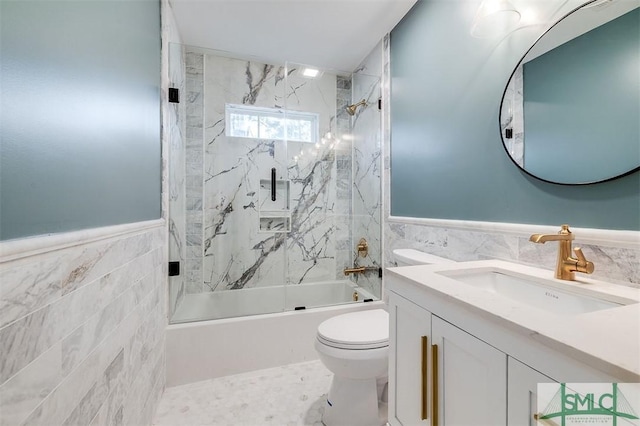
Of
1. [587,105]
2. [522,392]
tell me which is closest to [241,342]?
[522,392]

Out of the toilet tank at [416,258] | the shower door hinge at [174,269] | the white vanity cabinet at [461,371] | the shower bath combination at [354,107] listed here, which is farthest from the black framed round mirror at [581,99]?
the shower door hinge at [174,269]

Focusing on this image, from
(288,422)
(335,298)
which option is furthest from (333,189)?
(288,422)

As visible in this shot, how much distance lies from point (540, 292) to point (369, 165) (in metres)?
1.74

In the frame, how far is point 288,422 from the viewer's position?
1.34m

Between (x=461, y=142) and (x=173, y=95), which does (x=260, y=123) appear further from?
(x=461, y=142)

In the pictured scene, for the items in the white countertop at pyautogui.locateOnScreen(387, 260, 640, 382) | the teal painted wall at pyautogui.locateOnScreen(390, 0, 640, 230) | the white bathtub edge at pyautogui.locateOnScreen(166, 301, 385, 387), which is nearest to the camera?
the white countertop at pyautogui.locateOnScreen(387, 260, 640, 382)

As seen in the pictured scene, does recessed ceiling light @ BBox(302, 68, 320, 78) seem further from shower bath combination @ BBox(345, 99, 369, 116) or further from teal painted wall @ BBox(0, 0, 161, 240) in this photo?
teal painted wall @ BBox(0, 0, 161, 240)

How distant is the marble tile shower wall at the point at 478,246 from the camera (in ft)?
2.64

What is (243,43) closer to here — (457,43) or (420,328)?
(457,43)

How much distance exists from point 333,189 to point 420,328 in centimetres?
211

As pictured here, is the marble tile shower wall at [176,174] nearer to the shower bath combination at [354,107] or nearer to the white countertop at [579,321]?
the shower bath combination at [354,107]

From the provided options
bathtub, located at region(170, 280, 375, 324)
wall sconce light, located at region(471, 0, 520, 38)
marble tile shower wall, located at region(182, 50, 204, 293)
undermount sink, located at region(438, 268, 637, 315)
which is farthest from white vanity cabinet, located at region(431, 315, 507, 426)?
marble tile shower wall, located at region(182, 50, 204, 293)

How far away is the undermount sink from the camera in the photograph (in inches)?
29.4

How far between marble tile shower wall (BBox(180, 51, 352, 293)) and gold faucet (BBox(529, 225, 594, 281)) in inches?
77.2
